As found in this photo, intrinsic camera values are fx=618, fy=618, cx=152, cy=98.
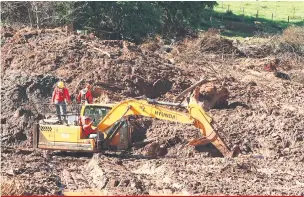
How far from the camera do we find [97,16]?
27422 mm

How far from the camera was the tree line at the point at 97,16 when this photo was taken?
86.6 feet

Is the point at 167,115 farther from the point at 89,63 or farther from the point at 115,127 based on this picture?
the point at 89,63

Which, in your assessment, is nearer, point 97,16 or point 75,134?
point 75,134

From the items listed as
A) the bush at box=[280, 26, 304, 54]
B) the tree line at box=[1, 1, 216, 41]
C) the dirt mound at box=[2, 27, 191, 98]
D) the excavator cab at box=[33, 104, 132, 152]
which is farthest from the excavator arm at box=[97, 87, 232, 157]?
the bush at box=[280, 26, 304, 54]

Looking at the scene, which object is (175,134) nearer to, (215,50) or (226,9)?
(215,50)

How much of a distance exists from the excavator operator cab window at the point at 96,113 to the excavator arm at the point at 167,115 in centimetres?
40

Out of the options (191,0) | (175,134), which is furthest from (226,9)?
(175,134)

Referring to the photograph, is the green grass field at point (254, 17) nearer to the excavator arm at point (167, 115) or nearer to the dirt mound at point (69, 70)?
the dirt mound at point (69, 70)

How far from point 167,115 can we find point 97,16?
47.9ft

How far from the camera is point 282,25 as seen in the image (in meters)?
41.2

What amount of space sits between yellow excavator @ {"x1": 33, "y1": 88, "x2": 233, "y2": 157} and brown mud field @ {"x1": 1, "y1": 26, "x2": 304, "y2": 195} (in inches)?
12.7

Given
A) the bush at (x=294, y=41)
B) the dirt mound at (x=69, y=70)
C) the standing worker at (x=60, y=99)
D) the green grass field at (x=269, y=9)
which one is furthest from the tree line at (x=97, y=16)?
the green grass field at (x=269, y=9)

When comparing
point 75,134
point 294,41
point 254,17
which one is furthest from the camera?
point 254,17

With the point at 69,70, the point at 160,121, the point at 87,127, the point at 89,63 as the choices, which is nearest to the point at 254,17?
the point at 89,63
